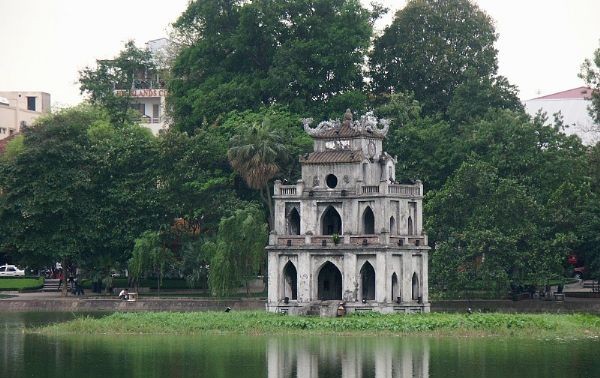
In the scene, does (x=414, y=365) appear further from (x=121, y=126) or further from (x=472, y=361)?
(x=121, y=126)

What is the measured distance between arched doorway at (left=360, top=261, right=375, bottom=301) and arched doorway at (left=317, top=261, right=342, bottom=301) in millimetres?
1658

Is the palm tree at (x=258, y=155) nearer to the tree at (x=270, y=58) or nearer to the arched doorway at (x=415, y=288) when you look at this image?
the tree at (x=270, y=58)

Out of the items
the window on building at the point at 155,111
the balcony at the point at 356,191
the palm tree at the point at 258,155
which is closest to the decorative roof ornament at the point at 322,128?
the balcony at the point at 356,191

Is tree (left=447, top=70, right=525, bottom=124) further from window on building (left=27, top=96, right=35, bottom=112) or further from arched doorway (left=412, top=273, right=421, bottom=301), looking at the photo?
window on building (left=27, top=96, right=35, bottom=112)

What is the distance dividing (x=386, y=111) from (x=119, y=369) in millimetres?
46568

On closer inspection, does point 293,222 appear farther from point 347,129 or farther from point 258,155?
point 258,155

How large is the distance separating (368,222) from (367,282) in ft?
10.9

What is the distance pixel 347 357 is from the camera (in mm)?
72438

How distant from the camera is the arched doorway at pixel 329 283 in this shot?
306 ft

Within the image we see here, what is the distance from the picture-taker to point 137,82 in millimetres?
144375

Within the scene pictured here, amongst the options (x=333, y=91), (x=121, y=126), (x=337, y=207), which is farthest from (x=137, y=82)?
(x=337, y=207)

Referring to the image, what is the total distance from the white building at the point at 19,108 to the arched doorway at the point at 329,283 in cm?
5919

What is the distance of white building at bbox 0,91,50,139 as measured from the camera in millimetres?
154875

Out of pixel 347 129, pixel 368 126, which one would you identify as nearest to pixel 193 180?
Answer: pixel 347 129
